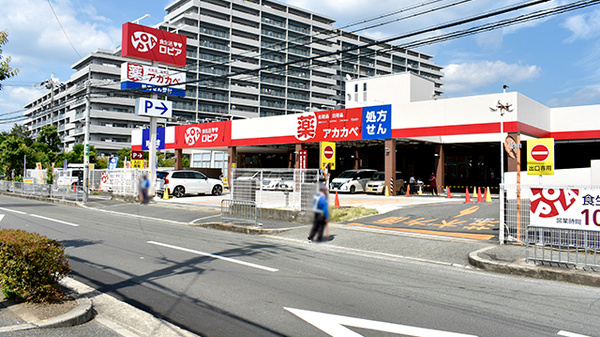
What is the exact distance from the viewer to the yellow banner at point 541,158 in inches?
475

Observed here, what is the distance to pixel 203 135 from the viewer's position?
142 feet

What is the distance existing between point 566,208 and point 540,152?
273 centimetres

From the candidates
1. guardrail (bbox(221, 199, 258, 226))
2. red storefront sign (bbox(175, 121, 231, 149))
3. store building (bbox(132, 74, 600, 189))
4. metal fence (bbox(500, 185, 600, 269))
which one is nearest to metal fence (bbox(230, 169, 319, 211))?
guardrail (bbox(221, 199, 258, 226))

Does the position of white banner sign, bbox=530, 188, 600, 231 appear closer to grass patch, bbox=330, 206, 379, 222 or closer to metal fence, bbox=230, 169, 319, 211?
A: grass patch, bbox=330, 206, 379, 222

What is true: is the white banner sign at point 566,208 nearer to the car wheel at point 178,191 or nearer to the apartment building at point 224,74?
the car wheel at point 178,191

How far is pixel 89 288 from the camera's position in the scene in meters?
7.08

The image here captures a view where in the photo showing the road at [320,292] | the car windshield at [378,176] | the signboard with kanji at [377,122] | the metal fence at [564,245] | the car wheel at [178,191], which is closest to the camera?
the road at [320,292]

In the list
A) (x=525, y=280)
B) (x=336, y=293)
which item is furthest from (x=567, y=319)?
(x=336, y=293)

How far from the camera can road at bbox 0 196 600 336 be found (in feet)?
→ 18.6

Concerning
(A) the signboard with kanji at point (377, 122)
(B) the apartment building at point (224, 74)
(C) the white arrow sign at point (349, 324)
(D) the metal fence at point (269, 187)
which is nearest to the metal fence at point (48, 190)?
(D) the metal fence at point (269, 187)

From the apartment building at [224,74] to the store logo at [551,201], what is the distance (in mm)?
68569

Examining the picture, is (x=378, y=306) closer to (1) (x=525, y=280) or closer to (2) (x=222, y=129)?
(1) (x=525, y=280)

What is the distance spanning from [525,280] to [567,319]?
8.87ft

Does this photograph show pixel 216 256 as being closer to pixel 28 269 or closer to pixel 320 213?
pixel 28 269
